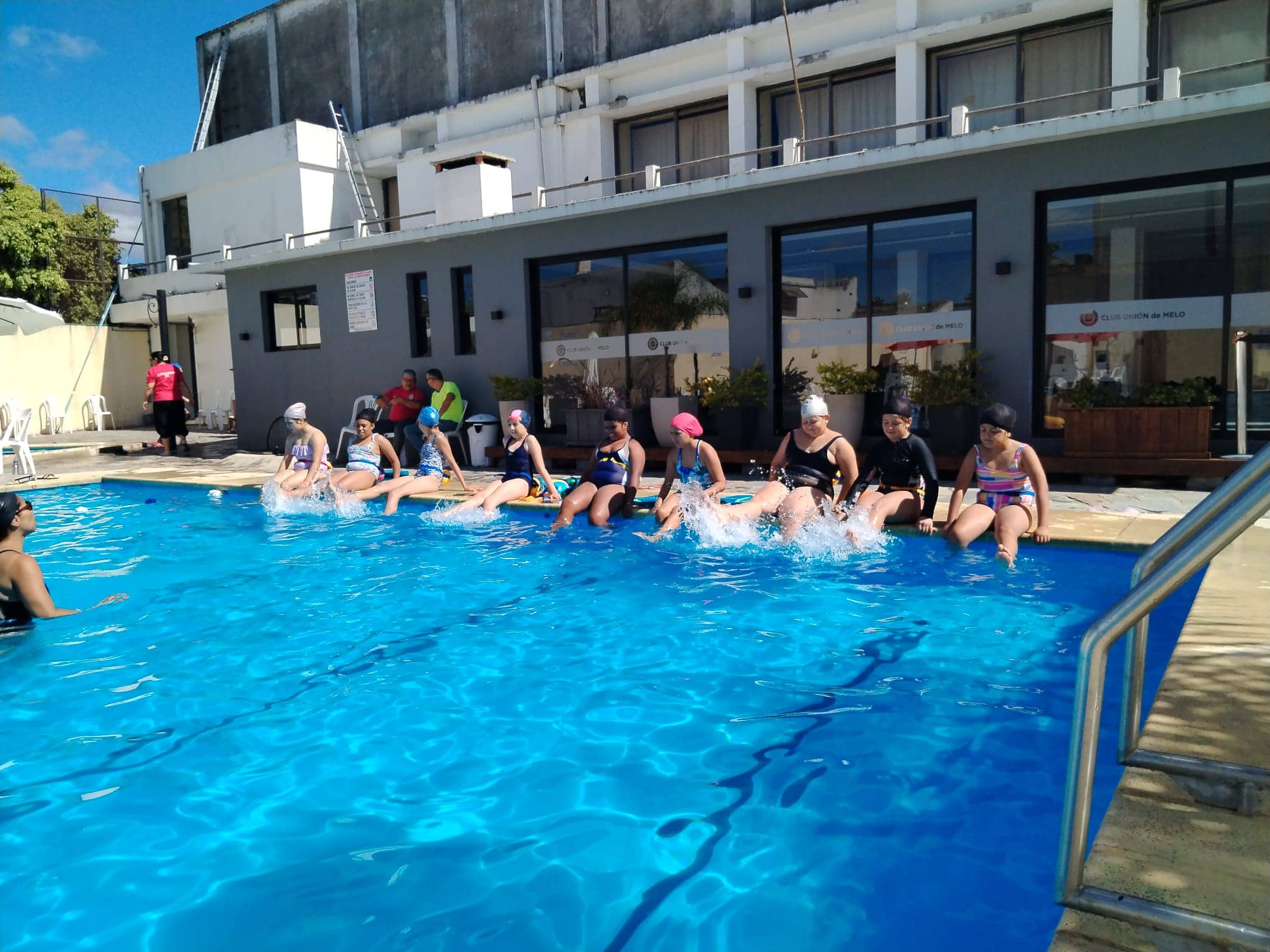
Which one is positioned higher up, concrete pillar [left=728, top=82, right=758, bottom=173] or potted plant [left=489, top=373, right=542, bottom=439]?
concrete pillar [left=728, top=82, right=758, bottom=173]

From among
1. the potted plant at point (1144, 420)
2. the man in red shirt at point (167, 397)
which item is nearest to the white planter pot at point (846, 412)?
the potted plant at point (1144, 420)

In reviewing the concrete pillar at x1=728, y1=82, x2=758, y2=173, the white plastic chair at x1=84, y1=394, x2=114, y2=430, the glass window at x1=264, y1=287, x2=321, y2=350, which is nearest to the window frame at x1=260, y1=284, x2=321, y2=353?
the glass window at x1=264, y1=287, x2=321, y2=350

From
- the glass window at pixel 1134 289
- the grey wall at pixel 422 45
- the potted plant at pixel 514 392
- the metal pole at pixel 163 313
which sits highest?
the grey wall at pixel 422 45

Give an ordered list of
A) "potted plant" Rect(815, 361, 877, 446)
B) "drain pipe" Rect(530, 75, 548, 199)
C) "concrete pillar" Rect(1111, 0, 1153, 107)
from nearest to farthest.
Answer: "potted plant" Rect(815, 361, 877, 446) → "concrete pillar" Rect(1111, 0, 1153, 107) → "drain pipe" Rect(530, 75, 548, 199)

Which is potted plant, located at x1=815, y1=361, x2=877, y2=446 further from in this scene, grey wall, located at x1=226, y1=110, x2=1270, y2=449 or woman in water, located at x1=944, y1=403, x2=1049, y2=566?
woman in water, located at x1=944, y1=403, x2=1049, y2=566

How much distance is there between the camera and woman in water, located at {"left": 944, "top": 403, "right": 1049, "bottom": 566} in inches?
265

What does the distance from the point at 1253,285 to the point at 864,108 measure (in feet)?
30.1

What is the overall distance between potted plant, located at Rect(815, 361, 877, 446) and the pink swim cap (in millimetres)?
3303

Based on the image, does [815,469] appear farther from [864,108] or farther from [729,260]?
[864,108]

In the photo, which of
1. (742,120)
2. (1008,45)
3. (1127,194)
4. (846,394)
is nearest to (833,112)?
(742,120)

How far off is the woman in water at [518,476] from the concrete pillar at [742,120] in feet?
32.0

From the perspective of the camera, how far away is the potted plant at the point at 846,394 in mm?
11055

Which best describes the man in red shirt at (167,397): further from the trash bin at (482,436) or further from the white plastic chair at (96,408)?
the white plastic chair at (96,408)

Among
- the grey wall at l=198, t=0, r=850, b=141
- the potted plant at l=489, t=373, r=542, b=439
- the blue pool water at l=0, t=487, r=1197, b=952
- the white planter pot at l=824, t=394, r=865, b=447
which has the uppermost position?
the grey wall at l=198, t=0, r=850, b=141
